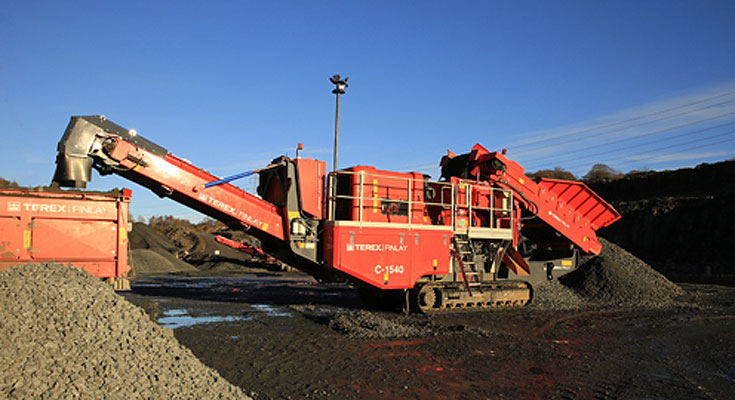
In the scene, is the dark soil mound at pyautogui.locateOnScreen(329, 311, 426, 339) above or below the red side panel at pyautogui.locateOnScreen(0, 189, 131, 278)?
below

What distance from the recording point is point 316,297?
1469 centimetres

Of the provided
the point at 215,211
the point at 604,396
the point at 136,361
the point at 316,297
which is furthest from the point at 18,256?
the point at 604,396

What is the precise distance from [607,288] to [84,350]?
1304 cm

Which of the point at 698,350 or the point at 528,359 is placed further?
the point at 698,350

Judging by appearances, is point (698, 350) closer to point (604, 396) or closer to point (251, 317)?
point (604, 396)

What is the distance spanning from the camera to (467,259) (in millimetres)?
11570

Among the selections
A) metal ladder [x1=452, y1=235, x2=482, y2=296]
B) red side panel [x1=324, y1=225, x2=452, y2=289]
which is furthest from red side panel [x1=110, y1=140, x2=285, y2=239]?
metal ladder [x1=452, y1=235, x2=482, y2=296]

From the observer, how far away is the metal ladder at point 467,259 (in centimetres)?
1123

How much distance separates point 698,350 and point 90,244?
426 inches

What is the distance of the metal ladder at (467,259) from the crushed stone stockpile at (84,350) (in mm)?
6979

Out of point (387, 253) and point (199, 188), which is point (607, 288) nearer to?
point (387, 253)

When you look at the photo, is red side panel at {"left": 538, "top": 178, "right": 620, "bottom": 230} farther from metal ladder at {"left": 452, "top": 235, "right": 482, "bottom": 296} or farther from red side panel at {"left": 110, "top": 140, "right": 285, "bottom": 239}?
red side panel at {"left": 110, "top": 140, "right": 285, "bottom": 239}

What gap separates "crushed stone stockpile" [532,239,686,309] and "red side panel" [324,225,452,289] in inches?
139

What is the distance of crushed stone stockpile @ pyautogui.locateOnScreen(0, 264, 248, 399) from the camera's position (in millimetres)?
4270
